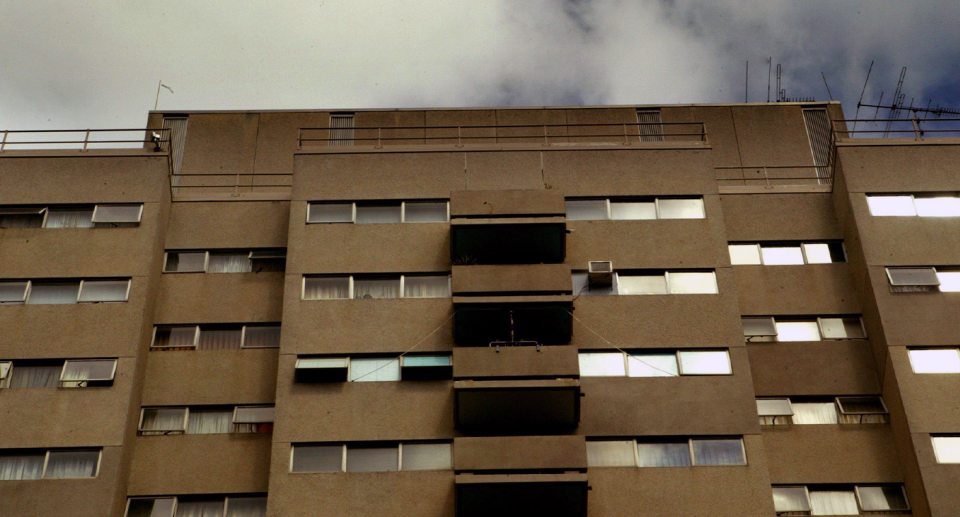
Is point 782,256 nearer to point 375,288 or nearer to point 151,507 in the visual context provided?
point 375,288

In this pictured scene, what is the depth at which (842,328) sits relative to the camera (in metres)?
24.4

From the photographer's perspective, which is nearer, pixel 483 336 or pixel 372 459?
pixel 372 459

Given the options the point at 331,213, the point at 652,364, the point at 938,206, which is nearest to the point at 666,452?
the point at 652,364

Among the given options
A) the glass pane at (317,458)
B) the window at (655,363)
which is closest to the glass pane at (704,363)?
the window at (655,363)

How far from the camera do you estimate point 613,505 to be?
20.9m

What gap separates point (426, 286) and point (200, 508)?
25.3 feet

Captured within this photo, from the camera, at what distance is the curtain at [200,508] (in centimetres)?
2206

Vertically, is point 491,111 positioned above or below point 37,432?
above

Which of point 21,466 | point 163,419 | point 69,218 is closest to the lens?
point 21,466

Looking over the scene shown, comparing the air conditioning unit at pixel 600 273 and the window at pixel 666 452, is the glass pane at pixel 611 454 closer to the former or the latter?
the window at pixel 666 452

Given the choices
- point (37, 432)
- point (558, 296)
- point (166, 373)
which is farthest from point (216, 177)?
point (558, 296)

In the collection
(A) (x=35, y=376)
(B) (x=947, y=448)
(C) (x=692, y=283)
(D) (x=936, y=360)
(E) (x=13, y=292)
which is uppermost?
(E) (x=13, y=292)

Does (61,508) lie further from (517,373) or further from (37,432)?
(517,373)

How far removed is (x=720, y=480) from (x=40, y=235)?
18.5 meters
